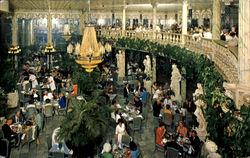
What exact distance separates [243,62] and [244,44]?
36 centimetres

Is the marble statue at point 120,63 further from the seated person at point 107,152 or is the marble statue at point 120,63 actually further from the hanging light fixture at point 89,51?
the seated person at point 107,152

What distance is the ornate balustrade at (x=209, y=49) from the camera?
21.7 ft

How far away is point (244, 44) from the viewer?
5293 millimetres

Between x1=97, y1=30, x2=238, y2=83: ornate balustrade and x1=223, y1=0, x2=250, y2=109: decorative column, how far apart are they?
0.58m

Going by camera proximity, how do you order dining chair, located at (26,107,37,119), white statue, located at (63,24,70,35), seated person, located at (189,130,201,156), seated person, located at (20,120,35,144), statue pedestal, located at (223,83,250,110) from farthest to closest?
white statue, located at (63,24,70,35) → dining chair, located at (26,107,37,119) → seated person, located at (20,120,35,144) → seated person, located at (189,130,201,156) → statue pedestal, located at (223,83,250,110)

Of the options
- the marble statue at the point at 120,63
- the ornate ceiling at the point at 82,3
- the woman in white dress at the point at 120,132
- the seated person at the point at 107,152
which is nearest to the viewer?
the seated person at the point at 107,152

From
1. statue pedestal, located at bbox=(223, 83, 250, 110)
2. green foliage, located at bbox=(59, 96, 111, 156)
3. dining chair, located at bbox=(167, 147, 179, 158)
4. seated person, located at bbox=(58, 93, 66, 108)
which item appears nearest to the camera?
statue pedestal, located at bbox=(223, 83, 250, 110)

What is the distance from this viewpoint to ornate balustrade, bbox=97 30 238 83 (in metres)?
6.61

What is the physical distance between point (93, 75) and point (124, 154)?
6.71 m

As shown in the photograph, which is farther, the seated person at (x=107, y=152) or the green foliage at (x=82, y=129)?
the seated person at (x=107, y=152)

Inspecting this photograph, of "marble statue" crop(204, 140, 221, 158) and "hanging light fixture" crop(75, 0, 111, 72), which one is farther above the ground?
"hanging light fixture" crop(75, 0, 111, 72)

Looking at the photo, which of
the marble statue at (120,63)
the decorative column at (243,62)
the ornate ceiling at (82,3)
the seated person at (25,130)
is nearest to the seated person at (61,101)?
the seated person at (25,130)

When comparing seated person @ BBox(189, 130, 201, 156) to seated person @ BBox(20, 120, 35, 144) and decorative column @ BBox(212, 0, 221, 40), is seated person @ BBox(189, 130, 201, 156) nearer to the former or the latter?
decorative column @ BBox(212, 0, 221, 40)

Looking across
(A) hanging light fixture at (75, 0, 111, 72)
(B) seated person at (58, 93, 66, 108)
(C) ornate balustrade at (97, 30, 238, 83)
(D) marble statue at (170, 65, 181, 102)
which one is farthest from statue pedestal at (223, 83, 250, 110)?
(B) seated person at (58, 93, 66, 108)
